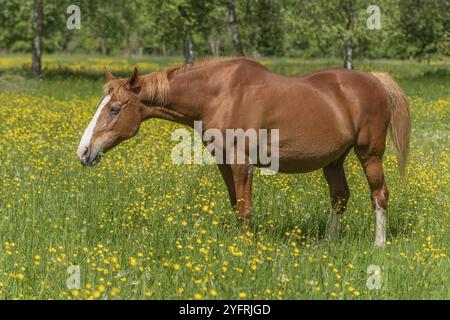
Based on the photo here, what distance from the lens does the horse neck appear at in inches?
249

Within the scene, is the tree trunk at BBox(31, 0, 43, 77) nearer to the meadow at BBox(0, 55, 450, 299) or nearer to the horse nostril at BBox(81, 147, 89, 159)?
the meadow at BBox(0, 55, 450, 299)

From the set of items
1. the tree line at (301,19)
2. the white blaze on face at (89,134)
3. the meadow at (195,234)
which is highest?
the tree line at (301,19)

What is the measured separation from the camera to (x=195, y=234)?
6215mm

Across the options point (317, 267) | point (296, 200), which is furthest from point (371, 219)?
point (317, 267)

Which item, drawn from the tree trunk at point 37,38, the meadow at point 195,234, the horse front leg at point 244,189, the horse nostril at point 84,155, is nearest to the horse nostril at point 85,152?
the horse nostril at point 84,155

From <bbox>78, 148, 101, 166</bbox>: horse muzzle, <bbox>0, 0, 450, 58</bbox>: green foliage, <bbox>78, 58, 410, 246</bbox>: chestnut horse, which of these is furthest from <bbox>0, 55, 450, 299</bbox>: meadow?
<bbox>0, 0, 450, 58</bbox>: green foliage

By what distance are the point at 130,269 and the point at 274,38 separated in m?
39.4

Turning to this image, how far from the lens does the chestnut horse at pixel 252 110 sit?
622 centimetres

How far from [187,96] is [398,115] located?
2745 mm

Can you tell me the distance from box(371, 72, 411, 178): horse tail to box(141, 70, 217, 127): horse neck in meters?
2.31

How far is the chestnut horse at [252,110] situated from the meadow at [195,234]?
57cm

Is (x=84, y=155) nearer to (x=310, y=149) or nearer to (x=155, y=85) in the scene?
(x=155, y=85)

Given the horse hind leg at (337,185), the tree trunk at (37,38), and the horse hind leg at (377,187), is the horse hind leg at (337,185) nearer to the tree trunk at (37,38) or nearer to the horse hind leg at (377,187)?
the horse hind leg at (377,187)

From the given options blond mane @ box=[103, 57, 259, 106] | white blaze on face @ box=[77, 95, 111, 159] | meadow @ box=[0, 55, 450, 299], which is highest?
blond mane @ box=[103, 57, 259, 106]
